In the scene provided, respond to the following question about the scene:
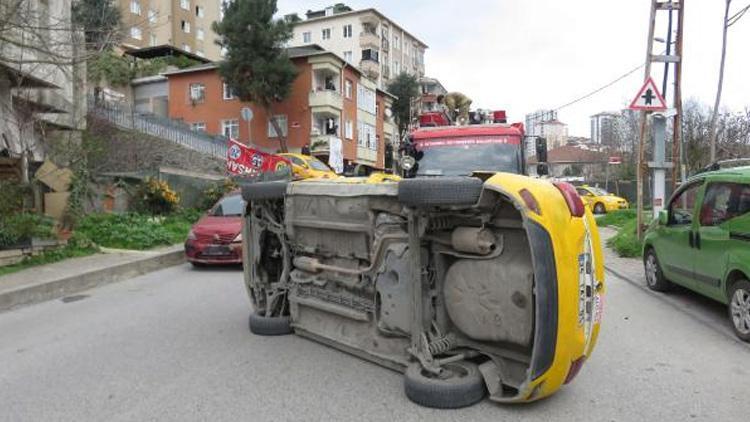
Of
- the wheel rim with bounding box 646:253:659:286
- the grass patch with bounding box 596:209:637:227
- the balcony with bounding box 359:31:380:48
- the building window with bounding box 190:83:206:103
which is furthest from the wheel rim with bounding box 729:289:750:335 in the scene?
the balcony with bounding box 359:31:380:48

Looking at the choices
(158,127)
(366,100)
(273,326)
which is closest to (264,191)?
(273,326)

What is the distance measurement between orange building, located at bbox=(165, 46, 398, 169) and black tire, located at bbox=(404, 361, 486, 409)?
3835 centimetres

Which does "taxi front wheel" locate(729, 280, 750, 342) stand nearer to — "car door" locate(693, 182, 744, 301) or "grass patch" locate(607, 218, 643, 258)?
"car door" locate(693, 182, 744, 301)

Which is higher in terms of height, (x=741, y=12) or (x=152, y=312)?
(x=741, y=12)

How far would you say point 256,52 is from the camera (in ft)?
131

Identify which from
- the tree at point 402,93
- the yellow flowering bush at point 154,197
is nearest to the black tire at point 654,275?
the yellow flowering bush at point 154,197

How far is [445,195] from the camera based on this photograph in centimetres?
406

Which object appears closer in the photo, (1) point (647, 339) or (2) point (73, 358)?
(2) point (73, 358)

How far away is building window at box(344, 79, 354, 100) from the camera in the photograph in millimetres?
47312

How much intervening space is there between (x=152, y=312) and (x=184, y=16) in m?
73.2

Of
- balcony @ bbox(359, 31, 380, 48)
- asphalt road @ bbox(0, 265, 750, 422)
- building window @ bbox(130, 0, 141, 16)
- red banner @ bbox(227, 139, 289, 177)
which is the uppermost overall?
building window @ bbox(130, 0, 141, 16)

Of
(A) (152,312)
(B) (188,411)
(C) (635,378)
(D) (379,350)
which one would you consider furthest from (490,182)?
(A) (152,312)

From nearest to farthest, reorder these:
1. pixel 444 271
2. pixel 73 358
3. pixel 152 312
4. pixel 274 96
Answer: pixel 444 271
pixel 73 358
pixel 152 312
pixel 274 96

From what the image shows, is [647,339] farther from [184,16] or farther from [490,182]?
[184,16]
